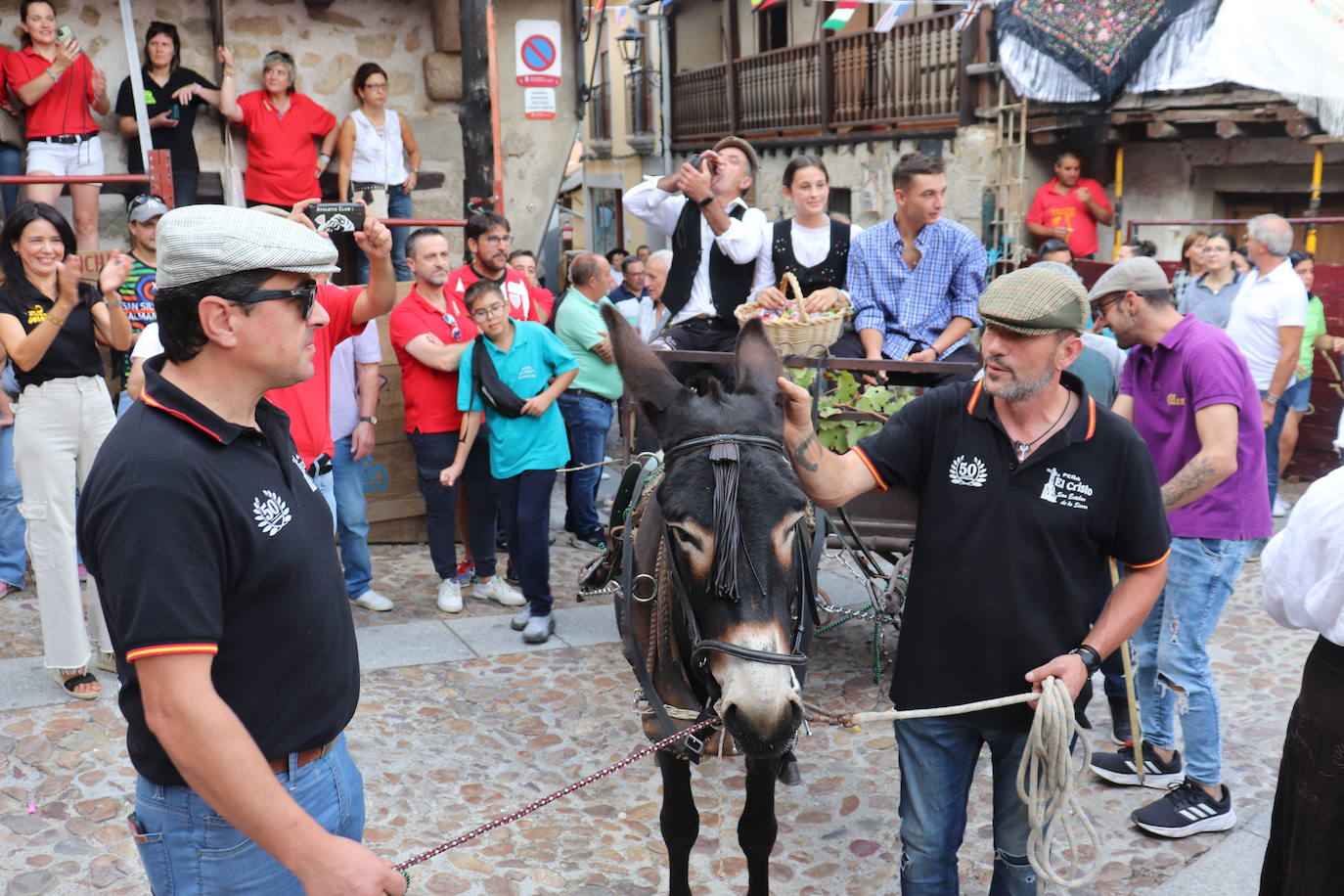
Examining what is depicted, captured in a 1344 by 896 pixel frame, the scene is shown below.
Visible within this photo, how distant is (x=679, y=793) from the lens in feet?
13.3

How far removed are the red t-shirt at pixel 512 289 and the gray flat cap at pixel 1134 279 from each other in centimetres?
426

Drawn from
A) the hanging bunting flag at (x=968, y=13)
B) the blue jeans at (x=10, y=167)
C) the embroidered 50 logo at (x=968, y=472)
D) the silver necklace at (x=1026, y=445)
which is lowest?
the embroidered 50 logo at (x=968, y=472)

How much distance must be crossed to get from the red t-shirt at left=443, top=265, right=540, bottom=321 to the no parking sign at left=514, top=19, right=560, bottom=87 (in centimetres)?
379

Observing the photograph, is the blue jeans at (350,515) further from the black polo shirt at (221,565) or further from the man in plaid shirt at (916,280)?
the black polo shirt at (221,565)

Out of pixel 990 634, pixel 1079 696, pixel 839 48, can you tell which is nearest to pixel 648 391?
pixel 990 634

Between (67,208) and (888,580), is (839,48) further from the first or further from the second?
(888,580)

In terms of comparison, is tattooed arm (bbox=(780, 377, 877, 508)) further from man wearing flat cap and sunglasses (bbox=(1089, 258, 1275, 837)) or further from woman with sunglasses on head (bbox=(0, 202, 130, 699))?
woman with sunglasses on head (bbox=(0, 202, 130, 699))

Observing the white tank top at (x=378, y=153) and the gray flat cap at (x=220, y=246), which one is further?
the white tank top at (x=378, y=153)

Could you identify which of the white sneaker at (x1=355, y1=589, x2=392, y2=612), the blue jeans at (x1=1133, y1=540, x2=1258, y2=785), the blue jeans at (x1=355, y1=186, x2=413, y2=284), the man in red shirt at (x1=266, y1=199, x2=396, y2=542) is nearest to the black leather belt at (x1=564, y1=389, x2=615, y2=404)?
the white sneaker at (x1=355, y1=589, x2=392, y2=612)

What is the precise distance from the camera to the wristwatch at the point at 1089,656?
3160 mm

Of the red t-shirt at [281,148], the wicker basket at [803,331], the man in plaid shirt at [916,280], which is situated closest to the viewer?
the wicker basket at [803,331]

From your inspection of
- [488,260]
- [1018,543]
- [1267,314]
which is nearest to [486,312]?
[488,260]

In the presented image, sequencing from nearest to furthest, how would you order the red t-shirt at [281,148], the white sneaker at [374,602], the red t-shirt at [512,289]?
1. the white sneaker at [374,602]
2. the red t-shirt at [512,289]
3. the red t-shirt at [281,148]

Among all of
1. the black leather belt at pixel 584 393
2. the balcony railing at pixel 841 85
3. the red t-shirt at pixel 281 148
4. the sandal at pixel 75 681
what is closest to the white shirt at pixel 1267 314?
the black leather belt at pixel 584 393
